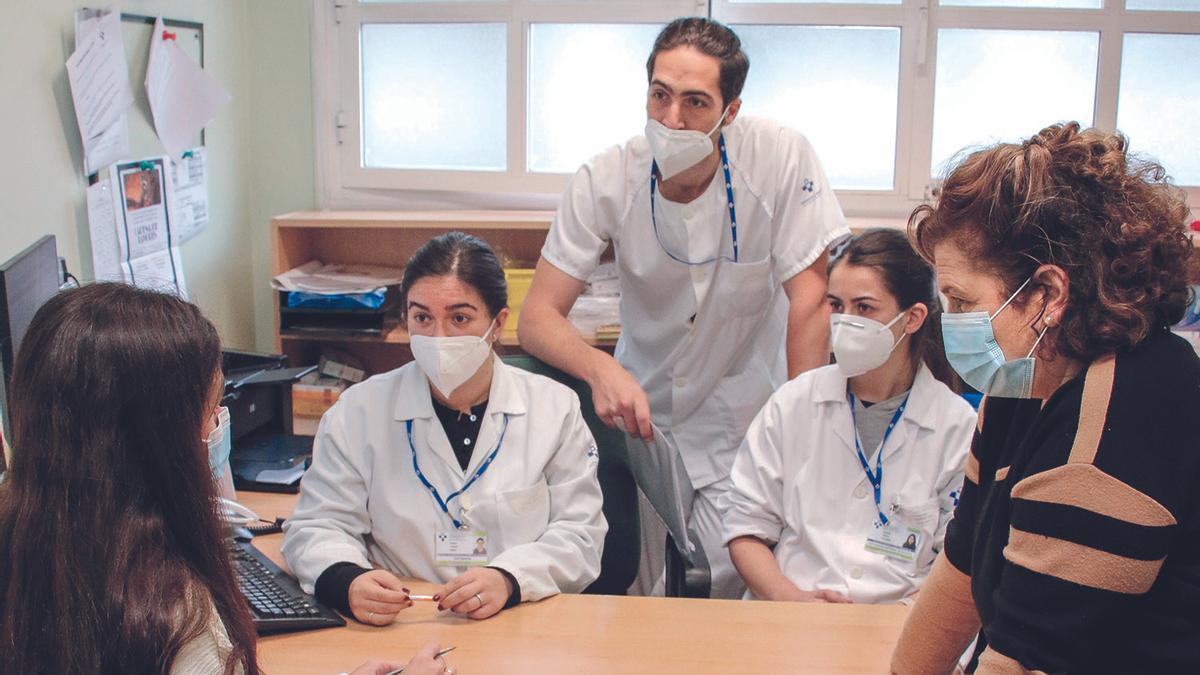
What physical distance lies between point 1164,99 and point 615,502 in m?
2.58

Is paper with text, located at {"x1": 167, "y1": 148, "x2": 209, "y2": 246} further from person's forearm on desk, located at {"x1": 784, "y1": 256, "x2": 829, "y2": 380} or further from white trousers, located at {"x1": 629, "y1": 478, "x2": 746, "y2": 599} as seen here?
person's forearm on desk, located at {"x1": 784, "y1": 256, "x2": 829, "y2": 380}

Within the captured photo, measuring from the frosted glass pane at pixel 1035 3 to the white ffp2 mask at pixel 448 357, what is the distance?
2280 millimetres

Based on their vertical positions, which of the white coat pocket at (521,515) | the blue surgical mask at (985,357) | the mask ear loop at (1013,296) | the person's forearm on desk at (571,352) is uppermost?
the mask ear loop at (1013,296)

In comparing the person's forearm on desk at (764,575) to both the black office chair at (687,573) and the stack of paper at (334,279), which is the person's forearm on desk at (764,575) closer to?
the black office chair at (687,573)

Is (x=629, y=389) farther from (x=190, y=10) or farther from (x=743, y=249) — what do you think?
(x=190, y=10)

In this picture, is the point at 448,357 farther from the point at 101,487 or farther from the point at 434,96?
the point at 434,96

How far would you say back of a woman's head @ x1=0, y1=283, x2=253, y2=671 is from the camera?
101 centimetres

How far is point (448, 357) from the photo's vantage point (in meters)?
1.89

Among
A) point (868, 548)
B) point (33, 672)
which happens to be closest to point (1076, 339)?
point (868, 548)

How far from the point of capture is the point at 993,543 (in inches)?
46.7

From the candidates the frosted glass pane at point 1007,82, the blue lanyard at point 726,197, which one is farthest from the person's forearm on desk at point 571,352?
the frosted glass pane at point 1007,82

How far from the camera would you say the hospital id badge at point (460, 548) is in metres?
1.82

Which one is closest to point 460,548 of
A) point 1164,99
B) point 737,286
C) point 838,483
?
point 838,483

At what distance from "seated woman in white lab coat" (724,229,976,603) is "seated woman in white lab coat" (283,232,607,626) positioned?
1.07 feet
